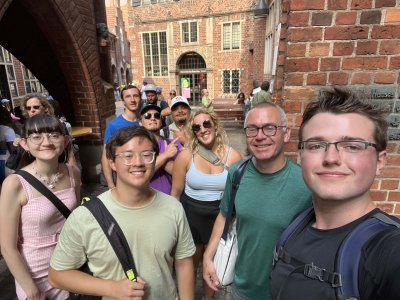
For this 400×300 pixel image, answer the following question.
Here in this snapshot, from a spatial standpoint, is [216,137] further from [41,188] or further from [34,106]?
[34,106]

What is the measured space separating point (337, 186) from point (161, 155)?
177 centimetres

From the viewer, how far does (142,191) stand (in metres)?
1.36

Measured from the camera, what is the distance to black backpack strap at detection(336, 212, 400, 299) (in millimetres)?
794

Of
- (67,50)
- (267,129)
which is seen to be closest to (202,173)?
(267,129)

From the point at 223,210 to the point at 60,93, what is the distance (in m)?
4.62

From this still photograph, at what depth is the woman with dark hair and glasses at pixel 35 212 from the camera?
156cm

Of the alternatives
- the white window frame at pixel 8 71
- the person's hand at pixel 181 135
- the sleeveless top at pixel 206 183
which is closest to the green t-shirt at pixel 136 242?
the sleeveless top at pixel 206 183

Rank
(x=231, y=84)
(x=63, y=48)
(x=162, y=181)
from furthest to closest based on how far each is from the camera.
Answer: (x=231, y=84) < (x=63, y=48) < (x=162, y=181)

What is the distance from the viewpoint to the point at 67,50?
4.31 meters

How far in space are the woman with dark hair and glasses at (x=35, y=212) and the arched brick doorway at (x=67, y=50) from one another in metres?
2.91

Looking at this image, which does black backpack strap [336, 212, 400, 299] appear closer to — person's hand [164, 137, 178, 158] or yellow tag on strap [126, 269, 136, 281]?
yellow tag on strap [126, 269, 136, 281]

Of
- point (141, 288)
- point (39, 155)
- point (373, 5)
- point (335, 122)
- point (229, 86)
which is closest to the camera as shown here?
point (335, 122)

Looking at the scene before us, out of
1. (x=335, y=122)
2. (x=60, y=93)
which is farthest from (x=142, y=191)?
(x=60, y=93)

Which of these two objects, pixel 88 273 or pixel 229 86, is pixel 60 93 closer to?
pixel 88 273
